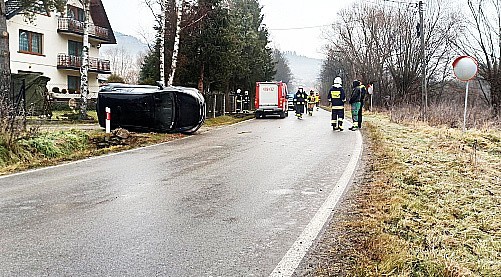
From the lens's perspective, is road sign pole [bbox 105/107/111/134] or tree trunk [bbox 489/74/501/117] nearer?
road sign pole [bbox 105/107/111/134]

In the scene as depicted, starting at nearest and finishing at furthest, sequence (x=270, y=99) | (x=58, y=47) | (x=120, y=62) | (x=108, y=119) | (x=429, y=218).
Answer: (x=429, y=218)
(x=108, y=119)
(x=270, y=99)
(x=58, y=47)
(x=120, y=62)

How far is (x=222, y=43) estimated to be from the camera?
28.9m

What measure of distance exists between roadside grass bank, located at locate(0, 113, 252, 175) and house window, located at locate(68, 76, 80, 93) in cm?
2883

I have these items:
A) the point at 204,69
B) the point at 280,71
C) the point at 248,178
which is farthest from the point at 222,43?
the point at 280,71

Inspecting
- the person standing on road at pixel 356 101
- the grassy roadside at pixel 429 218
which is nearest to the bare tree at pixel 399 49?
the person standing on road at pixel 356 101

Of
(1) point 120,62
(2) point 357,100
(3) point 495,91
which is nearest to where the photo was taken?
(2) point 357,100

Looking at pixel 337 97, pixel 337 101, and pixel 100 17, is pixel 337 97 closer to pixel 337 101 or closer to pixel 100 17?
pixel 337 101

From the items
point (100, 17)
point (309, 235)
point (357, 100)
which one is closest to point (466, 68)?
point (357, 100)

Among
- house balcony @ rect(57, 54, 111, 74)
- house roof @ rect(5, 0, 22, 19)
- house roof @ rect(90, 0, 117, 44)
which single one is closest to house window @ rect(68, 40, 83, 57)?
house balcony @ rect(57, 54, 111, 74)

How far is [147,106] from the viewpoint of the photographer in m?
17.3

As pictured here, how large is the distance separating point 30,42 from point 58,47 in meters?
3.23

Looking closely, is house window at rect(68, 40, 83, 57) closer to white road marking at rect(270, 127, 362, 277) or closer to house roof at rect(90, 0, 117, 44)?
house roof at rect(90, 0, 117, 44)

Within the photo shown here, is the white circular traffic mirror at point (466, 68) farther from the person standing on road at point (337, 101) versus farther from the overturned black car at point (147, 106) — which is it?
the overturned black car at point (147, 106)

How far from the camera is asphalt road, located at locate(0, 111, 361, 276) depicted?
458 cm
